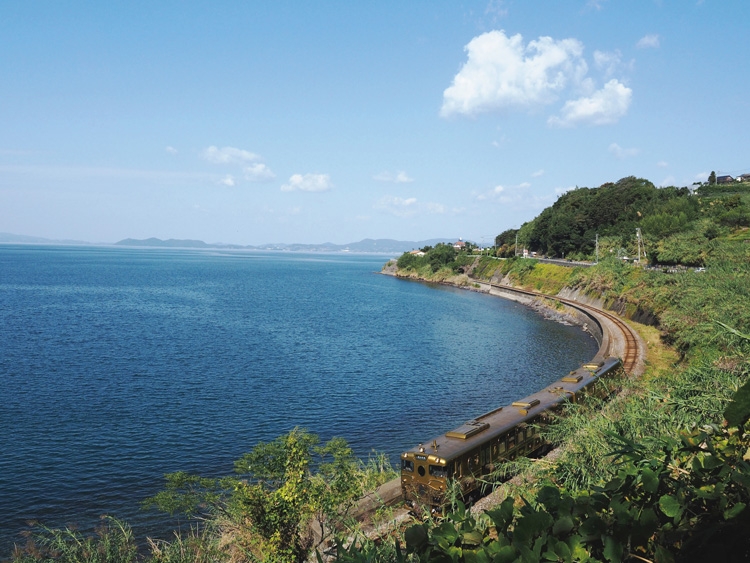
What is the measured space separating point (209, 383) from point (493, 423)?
21.4 m

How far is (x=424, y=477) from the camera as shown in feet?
Result: 54.0

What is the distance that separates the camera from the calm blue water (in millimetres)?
22234

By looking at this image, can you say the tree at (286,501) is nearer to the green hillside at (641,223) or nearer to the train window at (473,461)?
the train window at (473,461)

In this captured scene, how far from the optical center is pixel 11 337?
47.2 m

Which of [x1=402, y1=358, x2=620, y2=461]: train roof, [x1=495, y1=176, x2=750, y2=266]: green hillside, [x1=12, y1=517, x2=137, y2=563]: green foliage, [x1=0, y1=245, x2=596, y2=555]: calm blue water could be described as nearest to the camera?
[x1=12, y1=517, x2=137, y2=563]: green foliage

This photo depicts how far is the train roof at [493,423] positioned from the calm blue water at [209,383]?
19.9 ft

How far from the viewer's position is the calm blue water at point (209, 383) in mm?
22234

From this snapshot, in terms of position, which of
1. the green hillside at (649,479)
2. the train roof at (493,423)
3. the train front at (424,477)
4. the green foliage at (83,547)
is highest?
the green hillside at (649,479)

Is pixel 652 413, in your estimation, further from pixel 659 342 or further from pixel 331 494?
pixel 659 342

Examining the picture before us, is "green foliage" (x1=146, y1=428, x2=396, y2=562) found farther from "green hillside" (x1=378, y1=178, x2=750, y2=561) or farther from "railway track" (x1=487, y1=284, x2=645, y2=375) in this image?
"railway track" (x1=487, y1=284, x2=645, y2=375)

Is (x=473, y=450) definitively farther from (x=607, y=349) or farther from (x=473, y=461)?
(x=607, y=349)

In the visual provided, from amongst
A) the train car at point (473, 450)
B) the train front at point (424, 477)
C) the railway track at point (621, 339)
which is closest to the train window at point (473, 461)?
the train car at point (473, 450)

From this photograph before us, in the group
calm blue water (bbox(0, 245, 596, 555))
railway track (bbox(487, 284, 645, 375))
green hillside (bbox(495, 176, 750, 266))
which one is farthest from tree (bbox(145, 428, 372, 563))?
green hillside (bbox(495, 176, 750, 266))

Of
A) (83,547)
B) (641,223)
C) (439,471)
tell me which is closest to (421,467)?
(439,471)
